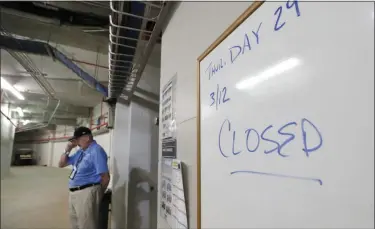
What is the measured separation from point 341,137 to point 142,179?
2835 mm

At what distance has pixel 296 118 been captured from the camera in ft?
1.28

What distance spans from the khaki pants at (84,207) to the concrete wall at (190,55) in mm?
1414

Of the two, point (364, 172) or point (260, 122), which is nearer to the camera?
point (364, 172)

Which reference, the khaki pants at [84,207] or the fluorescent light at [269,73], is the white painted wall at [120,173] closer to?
the khaki pants at [84,207]

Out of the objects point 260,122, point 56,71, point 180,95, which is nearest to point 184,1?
point 180,95

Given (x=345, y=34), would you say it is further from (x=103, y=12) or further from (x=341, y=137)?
(x=103, y=12)

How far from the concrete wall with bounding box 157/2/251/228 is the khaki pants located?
1.41 metres

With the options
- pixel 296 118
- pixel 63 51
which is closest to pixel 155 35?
pixel 296 118

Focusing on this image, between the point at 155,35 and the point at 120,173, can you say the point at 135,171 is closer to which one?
the point at 120,173

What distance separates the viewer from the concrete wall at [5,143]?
24.9 inches

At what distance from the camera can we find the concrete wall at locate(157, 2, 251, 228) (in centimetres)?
75

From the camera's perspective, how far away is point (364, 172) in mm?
289

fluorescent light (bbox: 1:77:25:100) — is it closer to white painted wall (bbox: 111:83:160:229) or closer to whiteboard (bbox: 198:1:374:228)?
whiteboard (bbox: 198:1:374:228)

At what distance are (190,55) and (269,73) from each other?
0.55 meters
